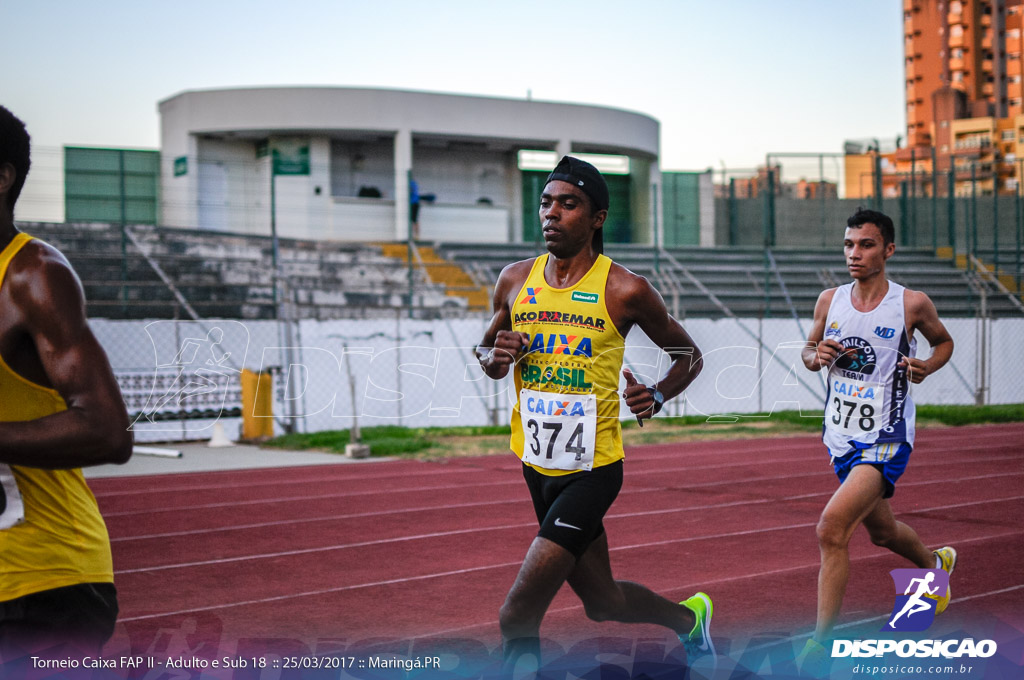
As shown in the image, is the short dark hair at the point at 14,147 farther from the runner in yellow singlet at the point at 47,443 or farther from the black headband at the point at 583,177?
the black headband at the point at 583,177

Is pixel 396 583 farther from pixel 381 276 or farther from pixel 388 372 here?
pixel 381 276

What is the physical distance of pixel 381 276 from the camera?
2102cm

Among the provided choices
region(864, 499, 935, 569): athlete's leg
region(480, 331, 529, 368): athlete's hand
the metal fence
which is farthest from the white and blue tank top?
the metal fence

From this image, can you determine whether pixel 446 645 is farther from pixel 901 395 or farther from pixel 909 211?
pixel 909 211

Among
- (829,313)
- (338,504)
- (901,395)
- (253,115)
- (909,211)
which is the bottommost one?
(338,504)

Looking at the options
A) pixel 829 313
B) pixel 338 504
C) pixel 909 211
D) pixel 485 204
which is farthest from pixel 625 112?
pixel 829 313

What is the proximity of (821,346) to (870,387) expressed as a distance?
0.92 ft

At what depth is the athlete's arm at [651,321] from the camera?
3830 millimetres

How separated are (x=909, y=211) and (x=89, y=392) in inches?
1113

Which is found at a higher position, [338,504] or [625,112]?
[625,112]

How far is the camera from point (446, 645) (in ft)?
15.9

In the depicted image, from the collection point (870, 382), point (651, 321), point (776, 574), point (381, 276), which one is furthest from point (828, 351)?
point (381, 276)

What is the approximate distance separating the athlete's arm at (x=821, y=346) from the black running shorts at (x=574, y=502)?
142cm

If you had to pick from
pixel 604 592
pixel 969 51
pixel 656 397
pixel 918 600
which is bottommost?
pixel 918 600
